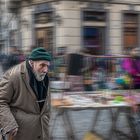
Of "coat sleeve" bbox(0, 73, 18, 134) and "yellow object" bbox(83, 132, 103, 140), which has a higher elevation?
"coat sleeve" bbox(0, 73, 18, 134)

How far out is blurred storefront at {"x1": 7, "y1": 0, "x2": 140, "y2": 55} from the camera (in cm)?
1935

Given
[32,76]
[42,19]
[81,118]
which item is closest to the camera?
[32,76]

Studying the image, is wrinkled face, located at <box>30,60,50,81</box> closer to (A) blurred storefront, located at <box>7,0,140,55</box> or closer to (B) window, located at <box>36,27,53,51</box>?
(A) blurred storefront, located at <box>7,0,140,55</box>

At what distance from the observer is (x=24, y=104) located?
14.0 feet

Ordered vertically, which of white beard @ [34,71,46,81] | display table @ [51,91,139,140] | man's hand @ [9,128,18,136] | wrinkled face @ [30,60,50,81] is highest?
wrinkled face @ [30,60,50,81]

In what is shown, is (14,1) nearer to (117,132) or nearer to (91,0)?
(91,0)

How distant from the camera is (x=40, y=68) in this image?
4.21 metres

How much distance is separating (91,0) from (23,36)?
13.2ft

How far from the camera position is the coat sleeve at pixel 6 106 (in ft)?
13.7

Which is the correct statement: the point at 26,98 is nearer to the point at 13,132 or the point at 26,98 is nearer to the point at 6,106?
the point at 6,106

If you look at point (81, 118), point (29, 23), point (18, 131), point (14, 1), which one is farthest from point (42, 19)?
point (18, 131)

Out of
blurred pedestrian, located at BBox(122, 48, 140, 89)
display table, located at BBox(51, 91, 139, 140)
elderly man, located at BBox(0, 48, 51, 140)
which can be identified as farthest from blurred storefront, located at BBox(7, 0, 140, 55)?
elderly man, located at BBox(0, 48, 51, 140)

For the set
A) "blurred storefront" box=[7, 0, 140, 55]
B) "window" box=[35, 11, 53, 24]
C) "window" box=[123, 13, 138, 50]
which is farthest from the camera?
"window" box=[123, 13, 138, 50]

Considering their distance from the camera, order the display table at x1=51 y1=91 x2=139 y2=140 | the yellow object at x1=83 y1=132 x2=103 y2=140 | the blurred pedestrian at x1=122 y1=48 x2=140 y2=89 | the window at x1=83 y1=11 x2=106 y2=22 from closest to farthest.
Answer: the display table at x1=51 y1=91 x2=139 y2=140
the yellow object at x1=83 y1=132 x2=103 y2=140
the blurred pedestrian at x1=122 y1=48 x2=140 y2=89
the window at x1=83 y1=11 x2=106 y2=22
